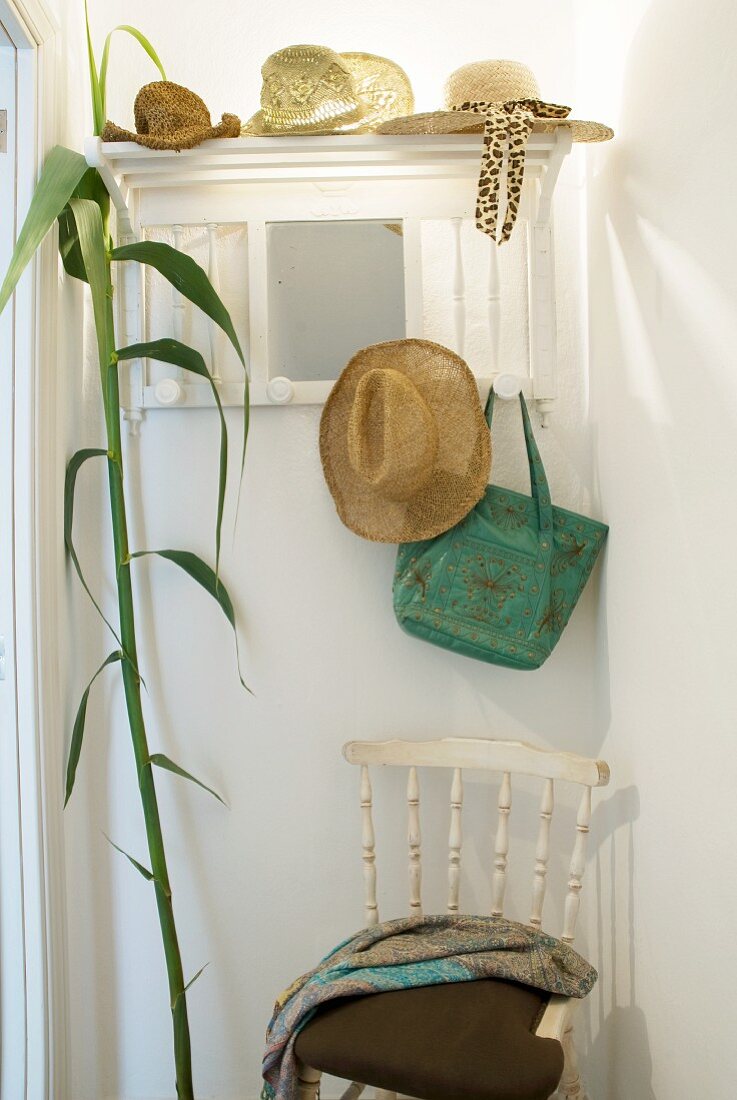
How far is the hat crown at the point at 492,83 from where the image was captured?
169 cm

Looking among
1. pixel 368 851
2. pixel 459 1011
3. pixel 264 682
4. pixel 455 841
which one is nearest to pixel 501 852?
pixel 455 841

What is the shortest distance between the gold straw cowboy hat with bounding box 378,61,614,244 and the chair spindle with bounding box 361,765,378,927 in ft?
→ 3.31

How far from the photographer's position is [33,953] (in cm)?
166

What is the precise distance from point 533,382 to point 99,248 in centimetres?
84

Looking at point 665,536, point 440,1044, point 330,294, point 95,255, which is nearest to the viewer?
point 440,1044

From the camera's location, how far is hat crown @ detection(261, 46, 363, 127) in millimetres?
1646

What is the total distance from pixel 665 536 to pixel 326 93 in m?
0.97

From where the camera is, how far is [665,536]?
1.44 meters

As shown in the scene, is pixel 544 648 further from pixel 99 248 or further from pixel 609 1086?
pixel 99 248

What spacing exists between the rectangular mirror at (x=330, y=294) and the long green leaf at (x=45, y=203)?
403 mm

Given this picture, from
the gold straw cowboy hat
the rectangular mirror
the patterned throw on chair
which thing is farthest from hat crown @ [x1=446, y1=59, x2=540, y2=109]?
the patterned throw on chair

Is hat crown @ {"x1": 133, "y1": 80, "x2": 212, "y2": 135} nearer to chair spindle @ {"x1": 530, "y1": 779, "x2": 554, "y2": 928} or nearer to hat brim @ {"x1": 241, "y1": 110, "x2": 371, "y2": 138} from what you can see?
hat brim @ {"x1": 241, "y1": 110, "x2": 371, "y2": 138}

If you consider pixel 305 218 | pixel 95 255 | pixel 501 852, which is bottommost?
pixel 501 852

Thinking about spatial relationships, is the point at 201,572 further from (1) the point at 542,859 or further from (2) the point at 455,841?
(1) the point at 542,859
